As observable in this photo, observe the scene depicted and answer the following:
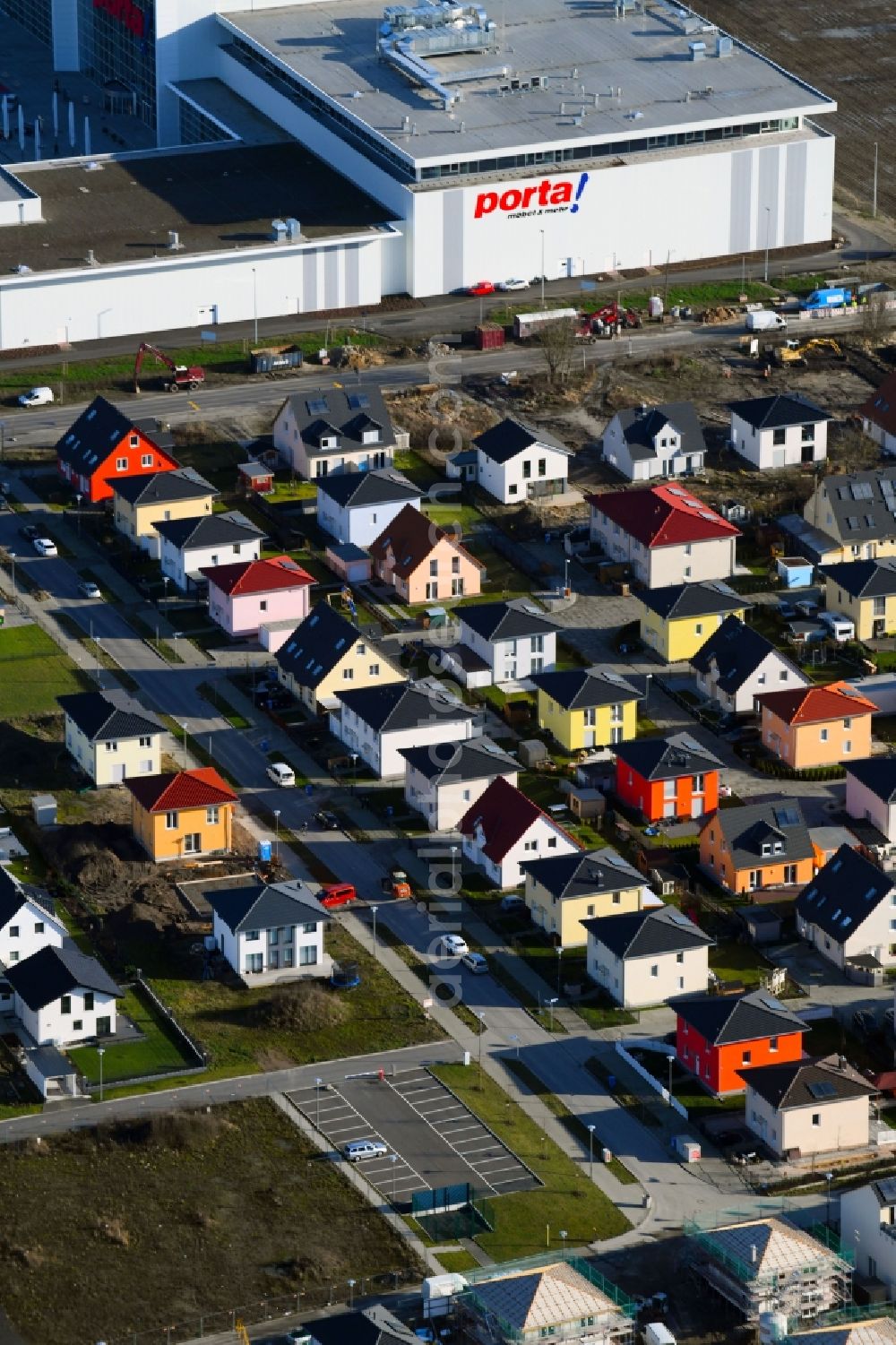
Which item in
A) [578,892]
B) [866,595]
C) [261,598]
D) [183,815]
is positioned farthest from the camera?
[261,598]

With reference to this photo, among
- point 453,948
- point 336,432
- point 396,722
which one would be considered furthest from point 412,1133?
point 336,432

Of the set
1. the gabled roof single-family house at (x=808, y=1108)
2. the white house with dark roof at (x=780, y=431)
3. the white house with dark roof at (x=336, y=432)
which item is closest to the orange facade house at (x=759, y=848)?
the gabled roof single-family house at (x=808, y=1108)

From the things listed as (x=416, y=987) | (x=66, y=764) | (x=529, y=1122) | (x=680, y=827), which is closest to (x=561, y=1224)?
(x=529, y=1122)

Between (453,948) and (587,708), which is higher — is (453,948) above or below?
below

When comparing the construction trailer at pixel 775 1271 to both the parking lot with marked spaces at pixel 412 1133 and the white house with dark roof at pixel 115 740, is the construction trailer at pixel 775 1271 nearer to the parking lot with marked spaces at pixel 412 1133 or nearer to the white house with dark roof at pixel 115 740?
the parking lot with marked spaces at pixel 412 1133

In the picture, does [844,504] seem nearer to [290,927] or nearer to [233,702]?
[233,702]

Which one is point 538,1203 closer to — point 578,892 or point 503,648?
point 578,892
